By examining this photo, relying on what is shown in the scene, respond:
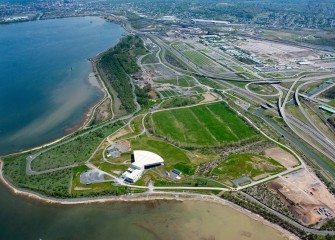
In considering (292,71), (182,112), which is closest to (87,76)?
(182,112)

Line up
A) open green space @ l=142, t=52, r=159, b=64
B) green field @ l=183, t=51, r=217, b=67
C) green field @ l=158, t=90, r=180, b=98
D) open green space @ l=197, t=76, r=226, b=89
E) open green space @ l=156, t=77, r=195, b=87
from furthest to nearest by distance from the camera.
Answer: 1. open green space @ l=142, t=52, r=159, b=64
2. green field @ l=183, t=51, r=217, b=67
3. open green space @ l=156, t=77, r=195, b=87
4. open green space @ l=197, t=76, r=226, b=89
5. green field @ l=158, t=90, r=180, b=98

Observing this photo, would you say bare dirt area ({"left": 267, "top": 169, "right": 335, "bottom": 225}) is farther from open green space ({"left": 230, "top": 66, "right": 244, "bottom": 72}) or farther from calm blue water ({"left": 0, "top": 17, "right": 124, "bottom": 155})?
open green space ({"left": 230, "top": 66, "right": 244, "bottom": 72})

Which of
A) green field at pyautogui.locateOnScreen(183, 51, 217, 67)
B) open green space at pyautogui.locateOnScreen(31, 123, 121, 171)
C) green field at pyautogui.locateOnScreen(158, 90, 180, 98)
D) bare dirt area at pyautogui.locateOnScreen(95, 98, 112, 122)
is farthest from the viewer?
green field at pyautogui.locateOnScreen(183, 51, 217, 67)

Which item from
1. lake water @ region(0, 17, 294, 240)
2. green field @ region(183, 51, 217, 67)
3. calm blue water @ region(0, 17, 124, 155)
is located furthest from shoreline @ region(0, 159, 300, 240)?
green field @ region(183, 51, 217, 67)

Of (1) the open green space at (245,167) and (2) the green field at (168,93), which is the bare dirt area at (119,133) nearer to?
(1) the open green space at (245,167)

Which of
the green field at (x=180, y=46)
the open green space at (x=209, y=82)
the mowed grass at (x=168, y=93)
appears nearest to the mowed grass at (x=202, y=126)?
the mowed grass at (x=168, y=93)
